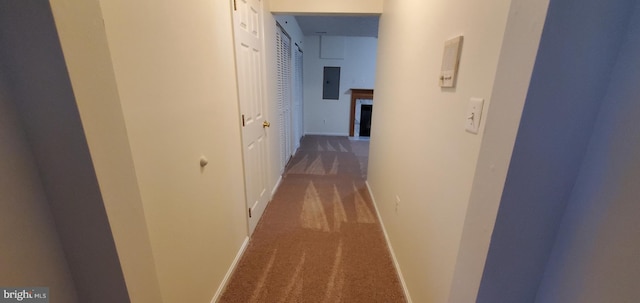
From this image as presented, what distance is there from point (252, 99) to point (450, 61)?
4.95 feet

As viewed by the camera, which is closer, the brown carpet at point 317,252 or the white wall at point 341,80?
the brown carpet at point 317,252

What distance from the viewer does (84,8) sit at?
0.51 m

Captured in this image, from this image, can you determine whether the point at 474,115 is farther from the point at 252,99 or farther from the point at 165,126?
the point at 252,99

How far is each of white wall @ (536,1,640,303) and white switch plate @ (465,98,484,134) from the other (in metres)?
0.30

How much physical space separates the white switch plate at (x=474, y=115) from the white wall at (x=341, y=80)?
5397mm

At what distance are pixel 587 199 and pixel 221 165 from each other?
1.55 metres

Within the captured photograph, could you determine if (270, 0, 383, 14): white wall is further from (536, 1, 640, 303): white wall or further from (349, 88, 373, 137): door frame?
(349, 88, 373, 137): door frame

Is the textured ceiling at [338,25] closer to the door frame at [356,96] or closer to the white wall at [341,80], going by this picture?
the white wall at [341,80]

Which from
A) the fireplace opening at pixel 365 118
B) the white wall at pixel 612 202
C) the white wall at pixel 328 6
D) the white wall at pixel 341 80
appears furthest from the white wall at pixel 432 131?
the fireplace opening at pixel 365 118

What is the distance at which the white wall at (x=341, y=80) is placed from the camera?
5785 millimetres

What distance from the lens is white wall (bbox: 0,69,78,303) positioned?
1.65 ft

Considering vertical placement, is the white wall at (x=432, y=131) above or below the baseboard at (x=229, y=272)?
above

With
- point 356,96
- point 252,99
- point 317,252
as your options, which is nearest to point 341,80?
point 356,96

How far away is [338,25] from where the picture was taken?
4.52m
